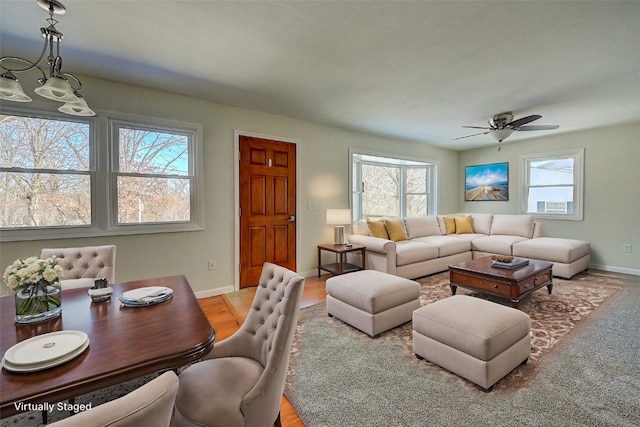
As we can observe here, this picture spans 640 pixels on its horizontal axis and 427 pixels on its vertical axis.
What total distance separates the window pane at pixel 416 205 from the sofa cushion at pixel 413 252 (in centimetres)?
188

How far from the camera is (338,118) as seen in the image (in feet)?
13.8

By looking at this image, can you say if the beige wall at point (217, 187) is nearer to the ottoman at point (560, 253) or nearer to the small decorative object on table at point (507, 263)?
the small decorative object on table at point (507, 263)

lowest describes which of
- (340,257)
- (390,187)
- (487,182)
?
(340,257)

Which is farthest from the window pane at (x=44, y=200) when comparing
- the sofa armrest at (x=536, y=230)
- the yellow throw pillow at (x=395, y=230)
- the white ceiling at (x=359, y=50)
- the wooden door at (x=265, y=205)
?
the sofa armrest at (x=536, y=230)

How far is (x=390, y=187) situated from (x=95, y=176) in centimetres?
484

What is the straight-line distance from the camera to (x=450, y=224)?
18.6 ft

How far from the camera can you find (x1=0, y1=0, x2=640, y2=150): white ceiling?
1.84 m

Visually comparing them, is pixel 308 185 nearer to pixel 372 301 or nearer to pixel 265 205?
pixel 265 205

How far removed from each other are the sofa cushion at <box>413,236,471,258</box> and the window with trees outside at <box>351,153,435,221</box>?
114 centimetres

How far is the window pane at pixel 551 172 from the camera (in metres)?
5.13

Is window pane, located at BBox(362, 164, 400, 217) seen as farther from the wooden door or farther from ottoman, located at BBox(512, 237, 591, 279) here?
ottoman, located at BBox(512, 237, 591, 279)

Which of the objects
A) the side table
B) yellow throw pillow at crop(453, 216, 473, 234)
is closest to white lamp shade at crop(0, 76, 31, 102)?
the side table

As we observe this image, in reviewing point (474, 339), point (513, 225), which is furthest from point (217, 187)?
point (513, 225)

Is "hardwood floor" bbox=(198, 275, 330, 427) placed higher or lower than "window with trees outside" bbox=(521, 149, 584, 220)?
lower
